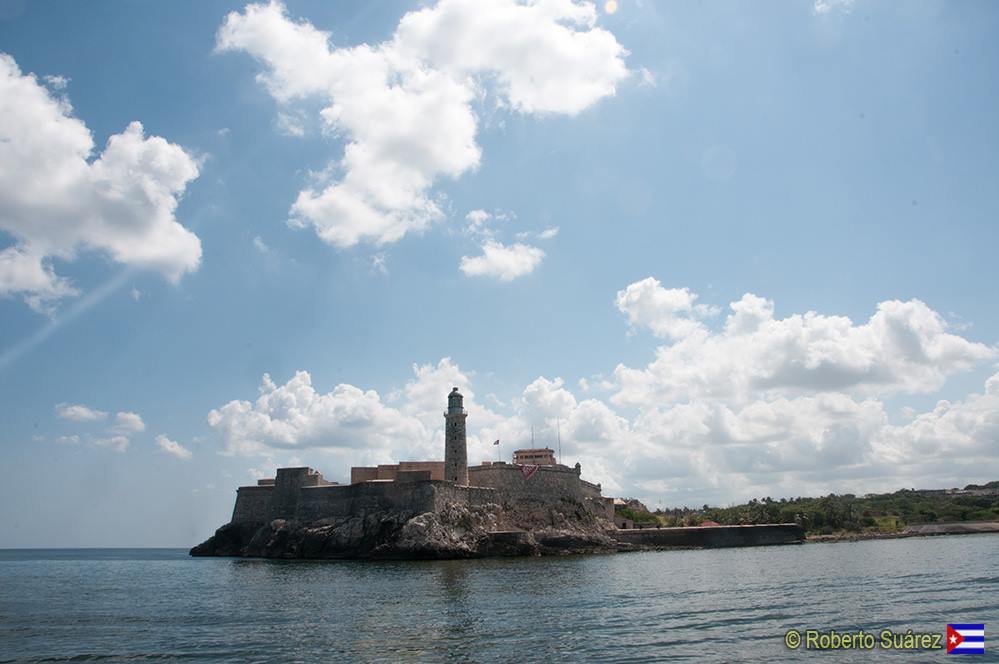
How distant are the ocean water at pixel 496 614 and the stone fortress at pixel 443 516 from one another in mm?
14278

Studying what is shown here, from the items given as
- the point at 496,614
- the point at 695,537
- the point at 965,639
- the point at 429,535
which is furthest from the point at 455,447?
the point at 965,639

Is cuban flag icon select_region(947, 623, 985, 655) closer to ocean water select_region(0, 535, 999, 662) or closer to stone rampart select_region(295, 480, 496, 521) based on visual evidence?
ocean water select_region(0, 535, 999, 662)

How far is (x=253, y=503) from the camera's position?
6400cm

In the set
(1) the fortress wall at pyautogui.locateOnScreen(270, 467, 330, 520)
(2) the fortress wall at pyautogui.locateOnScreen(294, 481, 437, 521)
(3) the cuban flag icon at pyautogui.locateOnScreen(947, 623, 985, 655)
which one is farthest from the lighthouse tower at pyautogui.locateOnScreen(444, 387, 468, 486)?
(3) the cuban flag icon at pyautogui.locateOnScreen(947, 623, 985, 655)

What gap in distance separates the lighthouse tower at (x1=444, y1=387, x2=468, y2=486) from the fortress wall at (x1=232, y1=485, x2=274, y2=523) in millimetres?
16439

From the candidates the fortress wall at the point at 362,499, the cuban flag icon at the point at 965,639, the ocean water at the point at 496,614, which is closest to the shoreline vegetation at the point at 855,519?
the fortress wall at the point at 362,499

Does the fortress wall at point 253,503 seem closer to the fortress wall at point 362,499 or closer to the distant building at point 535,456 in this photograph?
the fortress wall at point 362,499

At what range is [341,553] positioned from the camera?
5375 cm

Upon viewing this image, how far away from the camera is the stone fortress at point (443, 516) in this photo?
174 feet

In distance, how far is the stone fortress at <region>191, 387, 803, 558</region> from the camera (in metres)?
53.0

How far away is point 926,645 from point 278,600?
22.0m

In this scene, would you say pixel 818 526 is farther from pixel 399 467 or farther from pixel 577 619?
pixel 577 619

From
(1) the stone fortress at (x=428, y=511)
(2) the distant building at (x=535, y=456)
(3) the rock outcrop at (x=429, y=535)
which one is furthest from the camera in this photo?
(2) the distant building at (x=535, y=456)

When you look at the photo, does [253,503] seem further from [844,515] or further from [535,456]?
[844,515]
